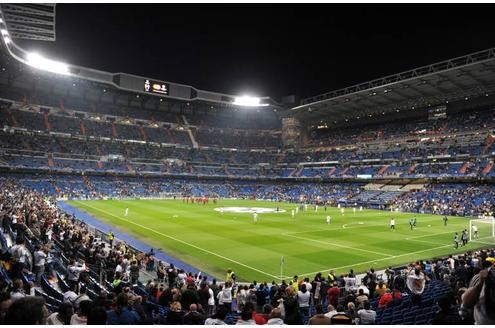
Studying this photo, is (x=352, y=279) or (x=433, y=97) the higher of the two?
(x=433, y=97)

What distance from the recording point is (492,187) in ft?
174

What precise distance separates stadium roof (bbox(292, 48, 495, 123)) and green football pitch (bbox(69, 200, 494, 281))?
2491 cm

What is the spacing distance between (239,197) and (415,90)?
3863 cm

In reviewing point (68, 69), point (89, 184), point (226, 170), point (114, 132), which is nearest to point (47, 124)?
point (68, 69)

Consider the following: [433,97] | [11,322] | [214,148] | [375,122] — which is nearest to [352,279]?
[11,322]

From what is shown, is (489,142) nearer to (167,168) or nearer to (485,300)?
(167,168)

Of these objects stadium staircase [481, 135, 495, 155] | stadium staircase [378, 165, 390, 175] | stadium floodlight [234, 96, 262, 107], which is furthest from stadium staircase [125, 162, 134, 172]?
stadium staircase [481, 135, 495, 155]

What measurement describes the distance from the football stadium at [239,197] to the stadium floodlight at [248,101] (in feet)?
1.31

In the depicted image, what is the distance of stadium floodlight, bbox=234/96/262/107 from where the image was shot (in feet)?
319

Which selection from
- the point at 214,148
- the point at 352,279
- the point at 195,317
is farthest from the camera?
the point at 214,148

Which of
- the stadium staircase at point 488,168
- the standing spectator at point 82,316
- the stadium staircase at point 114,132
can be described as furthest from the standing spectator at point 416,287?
the stadium staircase at point 114,132

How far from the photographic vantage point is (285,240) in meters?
28.0

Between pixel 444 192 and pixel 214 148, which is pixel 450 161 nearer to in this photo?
pixel 444 192

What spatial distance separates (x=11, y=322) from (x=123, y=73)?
3311 inches
